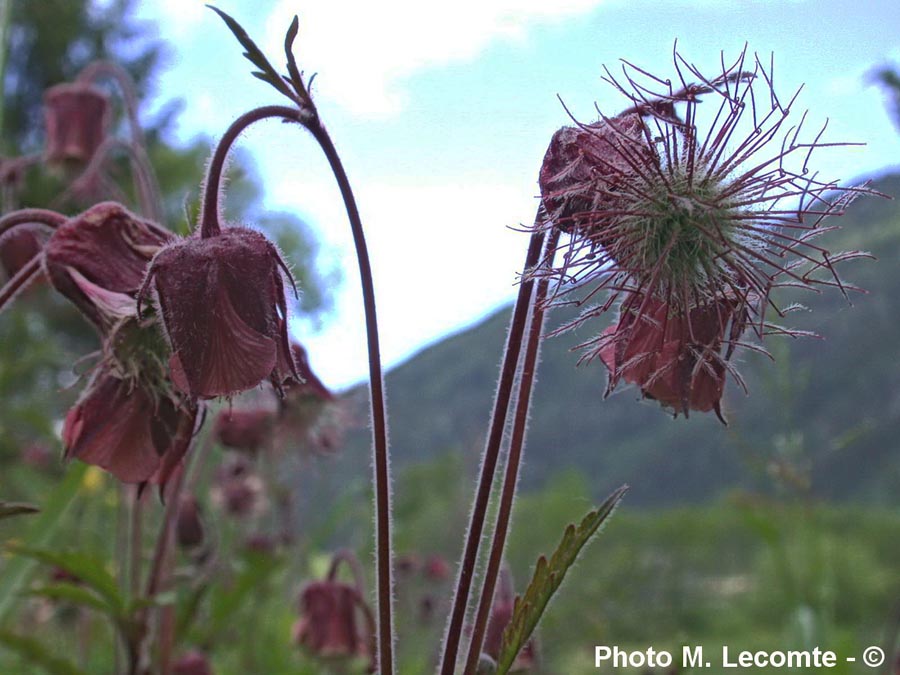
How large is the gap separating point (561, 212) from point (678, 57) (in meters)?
0.25

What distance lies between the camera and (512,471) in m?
1.29

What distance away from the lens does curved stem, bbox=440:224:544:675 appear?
4.00 ft

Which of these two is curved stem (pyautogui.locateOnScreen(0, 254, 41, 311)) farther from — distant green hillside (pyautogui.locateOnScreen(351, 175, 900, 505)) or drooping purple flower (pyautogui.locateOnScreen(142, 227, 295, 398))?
distant green hillside (pyautogui.locateOnScreen(351, 175, 900, 505))

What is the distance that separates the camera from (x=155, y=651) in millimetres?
2180

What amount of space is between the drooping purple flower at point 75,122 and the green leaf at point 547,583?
2.26m

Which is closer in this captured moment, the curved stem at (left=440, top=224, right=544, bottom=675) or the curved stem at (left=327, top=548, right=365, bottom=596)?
the curved stem at (left=440, top=224, right=544, bottom=675)

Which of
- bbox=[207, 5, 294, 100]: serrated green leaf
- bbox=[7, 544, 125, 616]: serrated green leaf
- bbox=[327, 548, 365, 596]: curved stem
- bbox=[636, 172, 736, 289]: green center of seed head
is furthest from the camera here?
bbox=[327, 548, 365, 596]: curved stem

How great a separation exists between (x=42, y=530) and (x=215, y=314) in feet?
3.99

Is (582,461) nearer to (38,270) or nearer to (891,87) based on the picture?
(891,87)

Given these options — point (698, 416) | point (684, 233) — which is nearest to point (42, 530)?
point (684, 233)

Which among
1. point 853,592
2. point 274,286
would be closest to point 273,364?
point 274,286

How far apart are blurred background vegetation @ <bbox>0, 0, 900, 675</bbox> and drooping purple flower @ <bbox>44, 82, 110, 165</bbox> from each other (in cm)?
40

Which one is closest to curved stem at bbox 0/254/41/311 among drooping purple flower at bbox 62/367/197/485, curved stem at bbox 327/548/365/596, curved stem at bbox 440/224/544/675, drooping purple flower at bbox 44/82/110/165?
drooping purple flower at bbox 62/367/197/485

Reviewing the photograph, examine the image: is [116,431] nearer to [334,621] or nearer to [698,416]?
[334,621]
